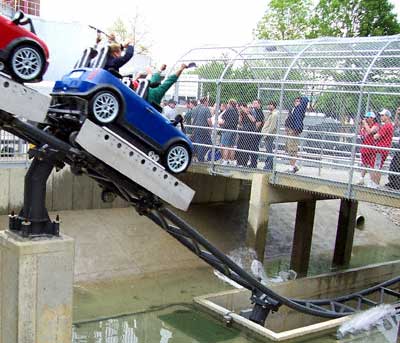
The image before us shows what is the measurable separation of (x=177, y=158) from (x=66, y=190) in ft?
21.9

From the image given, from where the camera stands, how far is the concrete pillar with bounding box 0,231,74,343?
5.50 m

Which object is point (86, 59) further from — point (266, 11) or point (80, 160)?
point (266, 11)

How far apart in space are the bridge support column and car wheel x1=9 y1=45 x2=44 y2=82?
37.1 ft

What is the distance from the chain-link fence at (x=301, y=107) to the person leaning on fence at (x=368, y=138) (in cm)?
2

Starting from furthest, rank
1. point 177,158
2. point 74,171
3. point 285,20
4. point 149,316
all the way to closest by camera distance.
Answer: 1. point 285,20
2. point 149,316
3. point 177,158
4. point 74,171

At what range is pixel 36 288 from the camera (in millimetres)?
5539

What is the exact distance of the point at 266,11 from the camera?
141 ft

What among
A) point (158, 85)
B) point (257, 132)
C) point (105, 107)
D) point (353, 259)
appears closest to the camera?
point (105, 107)

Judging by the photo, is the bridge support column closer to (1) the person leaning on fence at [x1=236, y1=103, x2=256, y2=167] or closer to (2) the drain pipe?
(2) the drain pipe

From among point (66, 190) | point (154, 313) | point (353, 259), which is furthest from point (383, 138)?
point (66, 190)

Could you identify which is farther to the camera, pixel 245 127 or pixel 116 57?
pixel 245 127

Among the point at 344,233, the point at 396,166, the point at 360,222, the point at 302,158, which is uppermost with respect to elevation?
the point at 396,166

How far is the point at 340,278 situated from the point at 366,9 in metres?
31.4

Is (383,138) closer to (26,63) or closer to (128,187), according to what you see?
(128,187)
